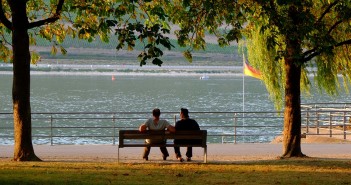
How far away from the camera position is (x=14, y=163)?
1641 cm

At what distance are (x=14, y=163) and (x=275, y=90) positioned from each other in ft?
33.9

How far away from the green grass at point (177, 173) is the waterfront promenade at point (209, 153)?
2.15m

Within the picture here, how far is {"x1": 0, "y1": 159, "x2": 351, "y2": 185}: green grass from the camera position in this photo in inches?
526

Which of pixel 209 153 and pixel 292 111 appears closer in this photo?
pixel 292 111

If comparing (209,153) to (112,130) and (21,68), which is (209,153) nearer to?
(21,68)

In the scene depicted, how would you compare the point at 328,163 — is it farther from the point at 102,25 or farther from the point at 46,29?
the point at 46,29

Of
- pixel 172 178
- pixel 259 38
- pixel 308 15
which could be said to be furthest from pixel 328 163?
pixel 259 38

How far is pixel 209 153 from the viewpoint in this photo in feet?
68.7

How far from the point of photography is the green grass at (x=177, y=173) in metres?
13.4

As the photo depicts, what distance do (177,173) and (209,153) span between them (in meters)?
6.45

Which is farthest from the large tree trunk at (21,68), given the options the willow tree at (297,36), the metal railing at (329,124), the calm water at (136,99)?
the calm water at (136,99)

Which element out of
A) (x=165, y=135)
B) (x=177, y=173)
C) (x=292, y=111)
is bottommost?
(x=177, y=173)

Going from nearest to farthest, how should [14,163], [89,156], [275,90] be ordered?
[14,163] → [89,156] → [275,90]

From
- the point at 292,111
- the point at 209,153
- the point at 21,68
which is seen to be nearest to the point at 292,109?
the point at 292,111
